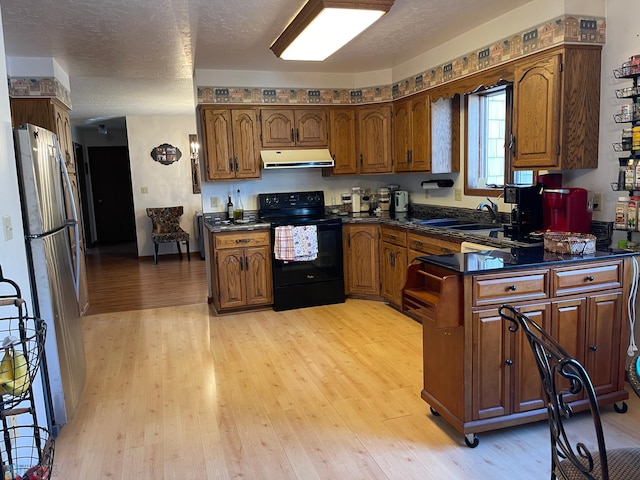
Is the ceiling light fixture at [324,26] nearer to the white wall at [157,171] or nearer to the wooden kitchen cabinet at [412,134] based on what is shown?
the wooden kitchen cabinet at [412,134]

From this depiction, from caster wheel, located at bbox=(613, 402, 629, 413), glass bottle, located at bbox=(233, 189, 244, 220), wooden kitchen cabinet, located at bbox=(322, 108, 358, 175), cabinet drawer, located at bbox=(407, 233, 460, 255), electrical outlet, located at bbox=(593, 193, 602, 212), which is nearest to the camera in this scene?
caster wheel, located at bbox=(613, 402, 629, 413)

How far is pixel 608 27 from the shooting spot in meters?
2.90

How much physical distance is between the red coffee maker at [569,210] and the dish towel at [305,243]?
223 centimetres

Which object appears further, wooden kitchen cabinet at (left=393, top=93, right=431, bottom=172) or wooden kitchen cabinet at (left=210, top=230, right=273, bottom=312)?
wooden kitchen cabinet at (left=210, top=230, right=273, bottom=312)

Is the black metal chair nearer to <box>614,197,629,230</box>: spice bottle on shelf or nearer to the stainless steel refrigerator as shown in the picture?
<box>614,197,629,230</box>: spice bottle on shelf

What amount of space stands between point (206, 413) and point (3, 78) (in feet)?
6.56

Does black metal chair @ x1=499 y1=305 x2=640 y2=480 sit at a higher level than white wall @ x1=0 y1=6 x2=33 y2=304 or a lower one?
lower

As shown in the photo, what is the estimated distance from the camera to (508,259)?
7.96 ft

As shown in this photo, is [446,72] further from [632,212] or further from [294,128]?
[632,212]

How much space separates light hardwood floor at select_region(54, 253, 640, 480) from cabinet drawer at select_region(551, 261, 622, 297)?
0.71m

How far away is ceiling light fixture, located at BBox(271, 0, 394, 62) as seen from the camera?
2.81 metres

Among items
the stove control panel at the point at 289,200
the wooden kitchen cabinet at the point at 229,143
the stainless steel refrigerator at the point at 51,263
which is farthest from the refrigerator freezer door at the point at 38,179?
the stove control panel at the point at 289,200

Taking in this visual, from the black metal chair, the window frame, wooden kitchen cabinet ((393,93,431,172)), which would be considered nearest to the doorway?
wooden kitchen cabinet ((393,93,431,172))

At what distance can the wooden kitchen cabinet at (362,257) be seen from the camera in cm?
483
